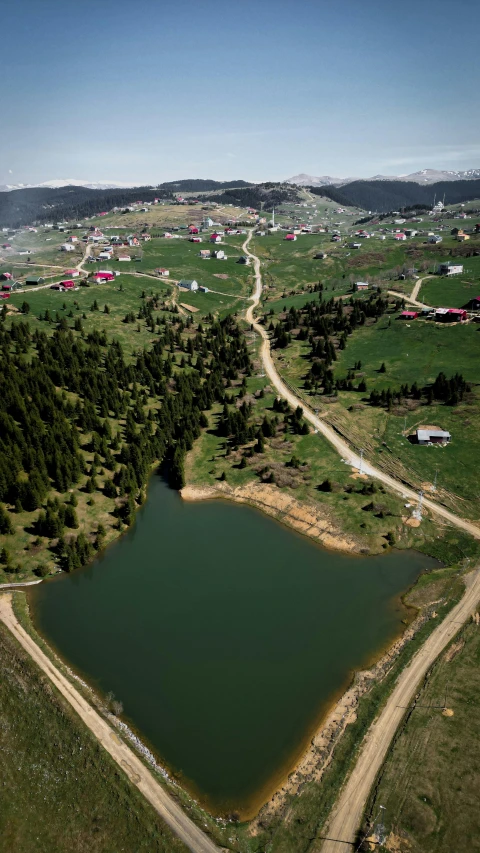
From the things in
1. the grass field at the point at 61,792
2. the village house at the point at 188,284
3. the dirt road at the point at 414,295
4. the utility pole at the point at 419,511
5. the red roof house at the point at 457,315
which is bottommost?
the grass field at the point at 61,792

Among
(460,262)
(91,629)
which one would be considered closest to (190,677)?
(91,629)

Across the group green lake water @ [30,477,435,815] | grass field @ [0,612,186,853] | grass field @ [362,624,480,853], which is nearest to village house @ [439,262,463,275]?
green lake water @ [30,477,435,815]

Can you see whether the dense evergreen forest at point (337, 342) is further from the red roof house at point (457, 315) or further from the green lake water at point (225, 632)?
the green lake water at point (225, 632)

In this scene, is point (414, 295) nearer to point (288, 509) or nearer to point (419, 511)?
point (419, 511)

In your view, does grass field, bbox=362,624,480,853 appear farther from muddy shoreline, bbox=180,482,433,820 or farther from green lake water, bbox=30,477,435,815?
green lake water, bbox=30,477,435,815

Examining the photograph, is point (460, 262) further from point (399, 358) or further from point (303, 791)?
point (303, 791)

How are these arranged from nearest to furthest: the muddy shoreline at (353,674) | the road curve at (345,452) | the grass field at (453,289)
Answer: the muddy shoreline at (353,674), the road curve at (345,452), the grass field at (453,289)

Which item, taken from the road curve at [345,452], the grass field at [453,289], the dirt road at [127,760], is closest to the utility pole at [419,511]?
the road curve at [345,452]
